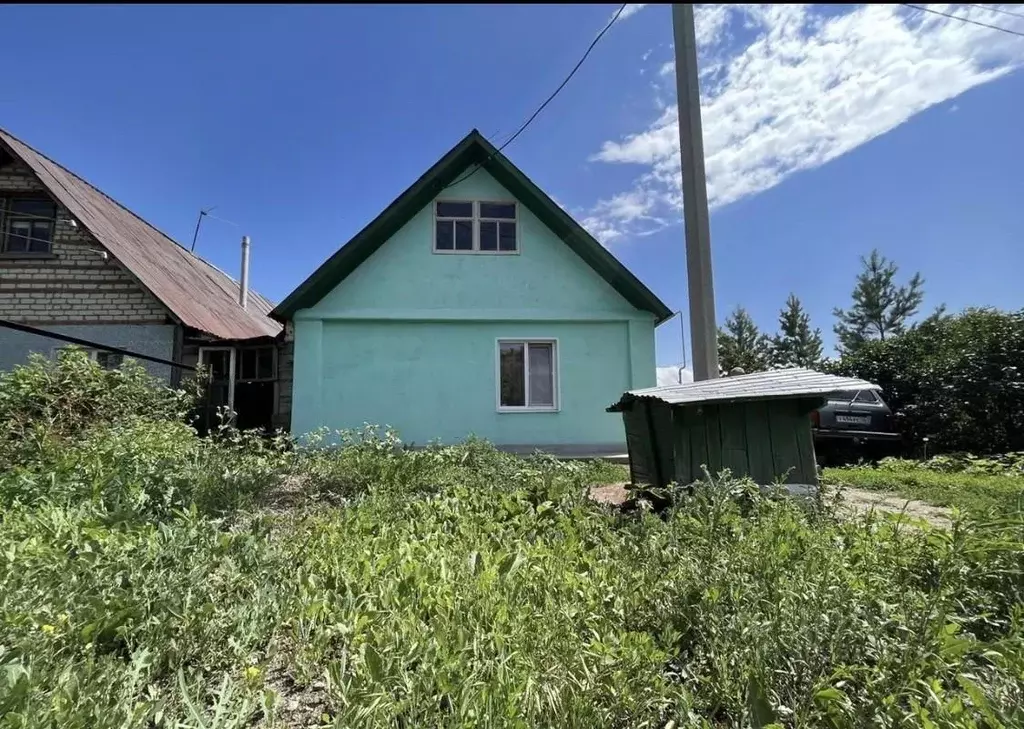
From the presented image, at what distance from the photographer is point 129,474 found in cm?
418

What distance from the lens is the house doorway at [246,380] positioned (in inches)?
455

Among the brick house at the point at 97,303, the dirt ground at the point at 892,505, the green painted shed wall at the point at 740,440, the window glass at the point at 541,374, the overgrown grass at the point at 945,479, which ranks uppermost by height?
the brick house at the point at 97,303

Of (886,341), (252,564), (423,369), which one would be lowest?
(252,564)

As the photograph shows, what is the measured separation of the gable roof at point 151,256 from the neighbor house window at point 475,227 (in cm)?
523

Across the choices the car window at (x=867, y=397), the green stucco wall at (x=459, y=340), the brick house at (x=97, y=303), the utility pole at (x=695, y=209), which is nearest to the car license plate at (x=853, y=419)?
the car window at (x=867, y=397)

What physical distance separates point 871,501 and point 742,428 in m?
2.88

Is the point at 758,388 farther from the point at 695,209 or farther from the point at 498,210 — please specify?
the point at 498,210

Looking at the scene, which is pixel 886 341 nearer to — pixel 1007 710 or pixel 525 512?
pixel 525 512

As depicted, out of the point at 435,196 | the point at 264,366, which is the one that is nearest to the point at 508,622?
the point at 435,196

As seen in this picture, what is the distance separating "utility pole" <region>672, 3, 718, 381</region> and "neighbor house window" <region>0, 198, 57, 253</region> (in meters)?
12.4

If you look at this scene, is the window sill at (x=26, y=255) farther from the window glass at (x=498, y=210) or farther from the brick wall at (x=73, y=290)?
the window glass at (x=498, y=210)

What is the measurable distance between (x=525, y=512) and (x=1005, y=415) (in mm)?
12723

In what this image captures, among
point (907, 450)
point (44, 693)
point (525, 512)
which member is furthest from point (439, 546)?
point (907, 450)

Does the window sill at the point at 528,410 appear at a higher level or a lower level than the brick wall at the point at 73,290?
lower
